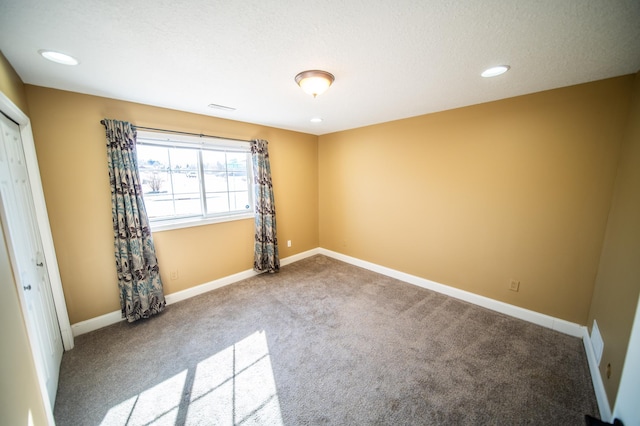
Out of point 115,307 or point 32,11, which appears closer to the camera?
point 32,11

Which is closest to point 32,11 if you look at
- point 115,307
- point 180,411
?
point 180,411

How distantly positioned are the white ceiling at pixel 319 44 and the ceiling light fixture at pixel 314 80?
0.05 metres

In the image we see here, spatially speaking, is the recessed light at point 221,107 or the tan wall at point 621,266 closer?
the tan wall at point 621,266

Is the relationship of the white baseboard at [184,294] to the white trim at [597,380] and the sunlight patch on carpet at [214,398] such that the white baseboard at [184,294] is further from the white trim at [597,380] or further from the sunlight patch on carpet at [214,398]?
the white trim at [597,380]

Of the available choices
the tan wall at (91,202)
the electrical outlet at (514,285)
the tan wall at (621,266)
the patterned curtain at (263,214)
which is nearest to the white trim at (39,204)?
the tan wall at (91,202)

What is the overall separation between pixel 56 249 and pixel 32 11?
1996 mm

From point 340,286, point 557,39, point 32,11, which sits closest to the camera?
point 32,11

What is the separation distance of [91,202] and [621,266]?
176 inches

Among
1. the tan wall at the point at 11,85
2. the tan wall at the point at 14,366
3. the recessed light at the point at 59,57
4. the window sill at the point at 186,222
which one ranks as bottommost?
the tan wall at the point at 14,366

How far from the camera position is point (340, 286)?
3.25m

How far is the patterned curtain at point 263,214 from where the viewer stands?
11.1 feet

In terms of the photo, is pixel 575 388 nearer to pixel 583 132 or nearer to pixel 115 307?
pixel 583 132

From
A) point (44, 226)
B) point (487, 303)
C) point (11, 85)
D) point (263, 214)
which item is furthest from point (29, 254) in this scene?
point (487, 303)

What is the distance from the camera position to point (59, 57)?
4.92 ft
